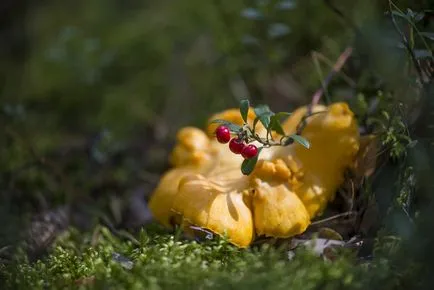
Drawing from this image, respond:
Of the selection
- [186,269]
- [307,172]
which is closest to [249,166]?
[307,172]

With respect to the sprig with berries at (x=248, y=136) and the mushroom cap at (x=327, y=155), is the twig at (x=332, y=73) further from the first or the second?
the sprig with berries at (x=248, y=136)

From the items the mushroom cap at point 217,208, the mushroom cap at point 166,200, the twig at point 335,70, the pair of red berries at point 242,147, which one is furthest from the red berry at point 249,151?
the twig at point 335,70

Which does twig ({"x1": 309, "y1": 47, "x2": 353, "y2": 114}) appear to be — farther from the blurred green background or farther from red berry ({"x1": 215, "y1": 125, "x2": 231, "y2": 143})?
red berry ({"x1": 215, "y1": 125, "x2": 231, "y2": 143})

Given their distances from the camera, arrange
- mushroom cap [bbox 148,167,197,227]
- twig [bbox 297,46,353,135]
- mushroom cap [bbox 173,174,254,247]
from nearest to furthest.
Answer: mushroom cap [bbox 173,174,254,247], mushroom cap [bbox 148,167,197,227], twig [bbox 297,46,353,135]

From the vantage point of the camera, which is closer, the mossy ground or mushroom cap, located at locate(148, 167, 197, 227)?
the mossy ground

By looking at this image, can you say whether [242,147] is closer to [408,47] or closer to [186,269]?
[186,269]

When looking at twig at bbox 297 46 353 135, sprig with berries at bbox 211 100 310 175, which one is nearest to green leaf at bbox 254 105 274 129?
sprig with berries at bbox 211 100 310 175

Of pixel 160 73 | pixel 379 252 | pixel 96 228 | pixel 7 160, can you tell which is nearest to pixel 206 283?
pixel 379 252

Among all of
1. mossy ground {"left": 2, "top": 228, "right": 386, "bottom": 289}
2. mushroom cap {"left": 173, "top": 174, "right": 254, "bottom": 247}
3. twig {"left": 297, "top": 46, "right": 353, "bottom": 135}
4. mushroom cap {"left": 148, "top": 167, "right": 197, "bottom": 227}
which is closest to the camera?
mossy ground {"left": 2, "top": 228, "right": 386, "bottom": 289}

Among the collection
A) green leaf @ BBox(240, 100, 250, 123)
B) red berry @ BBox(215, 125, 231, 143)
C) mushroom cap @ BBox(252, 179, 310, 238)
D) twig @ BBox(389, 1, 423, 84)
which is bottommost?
mushroom cap @ BBox(252, 179, 310, 238)
